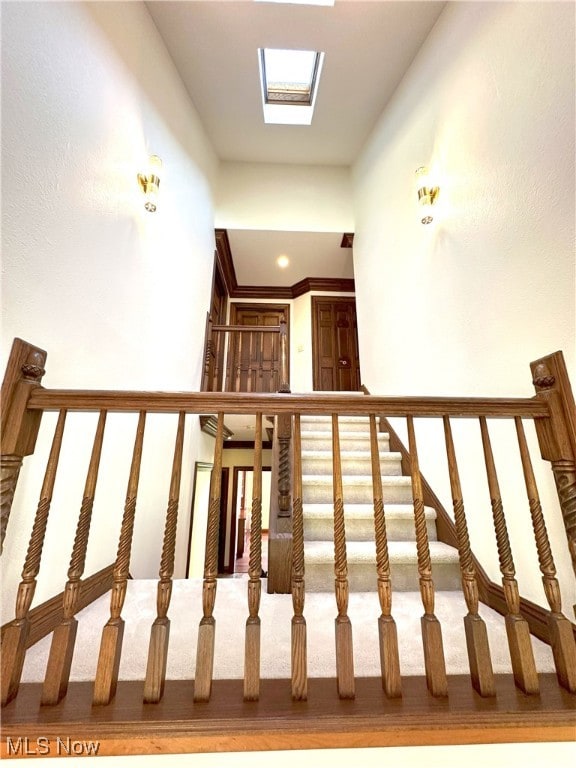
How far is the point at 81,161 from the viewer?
4.92 feet

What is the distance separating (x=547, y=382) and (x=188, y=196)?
3.29 m

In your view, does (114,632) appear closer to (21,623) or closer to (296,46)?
(21,623)

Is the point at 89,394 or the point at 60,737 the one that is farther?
the point at 89,394

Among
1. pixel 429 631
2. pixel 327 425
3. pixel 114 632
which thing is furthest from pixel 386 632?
pixel 327 425

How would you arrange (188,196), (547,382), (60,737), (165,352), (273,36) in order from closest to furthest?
(60,737) → (547,382) → (165,352) → (273,36) → (188,196)

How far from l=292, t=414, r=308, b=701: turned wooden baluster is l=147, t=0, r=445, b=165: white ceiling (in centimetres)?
349

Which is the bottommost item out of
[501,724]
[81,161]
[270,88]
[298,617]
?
[501,724]

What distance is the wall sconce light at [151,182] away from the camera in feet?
6.90

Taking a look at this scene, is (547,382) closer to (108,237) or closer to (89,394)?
(89,394)

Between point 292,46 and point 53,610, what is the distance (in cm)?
420

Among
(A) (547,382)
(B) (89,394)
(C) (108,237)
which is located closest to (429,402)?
(A) (547,382)

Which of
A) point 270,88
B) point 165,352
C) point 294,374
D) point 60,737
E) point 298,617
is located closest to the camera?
point 60,737

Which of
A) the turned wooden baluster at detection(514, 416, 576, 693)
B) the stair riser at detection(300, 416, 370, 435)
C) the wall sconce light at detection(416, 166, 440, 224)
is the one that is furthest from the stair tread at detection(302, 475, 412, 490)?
the wall sconce light at detection(416, 166, 440, 224)

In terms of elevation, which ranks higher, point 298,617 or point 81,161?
point 81,161
